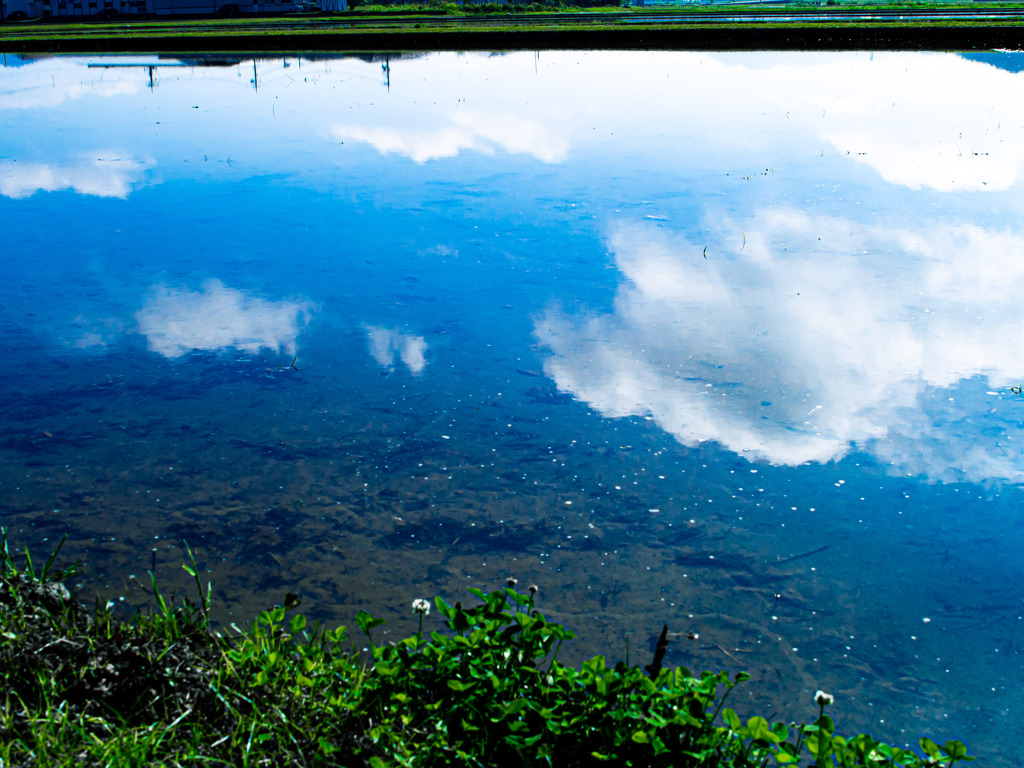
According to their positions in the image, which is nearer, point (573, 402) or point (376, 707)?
point (376, 707)

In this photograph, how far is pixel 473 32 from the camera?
99.3 ft

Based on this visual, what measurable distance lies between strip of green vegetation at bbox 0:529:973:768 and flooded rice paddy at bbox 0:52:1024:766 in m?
0.60

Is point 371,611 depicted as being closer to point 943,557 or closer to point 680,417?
point 680,417

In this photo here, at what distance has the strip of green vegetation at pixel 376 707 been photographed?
210 centimetres

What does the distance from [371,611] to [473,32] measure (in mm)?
30339

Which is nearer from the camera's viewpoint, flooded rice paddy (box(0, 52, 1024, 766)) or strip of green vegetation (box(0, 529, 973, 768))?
strip of green vegetation (box(0, 529, 973, 768))

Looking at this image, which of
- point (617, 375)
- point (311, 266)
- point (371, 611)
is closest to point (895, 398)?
point (617, 375)

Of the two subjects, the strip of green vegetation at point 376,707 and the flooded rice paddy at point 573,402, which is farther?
the flooded rice paddy at point 573,402

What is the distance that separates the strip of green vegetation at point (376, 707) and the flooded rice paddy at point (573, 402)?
0.60m

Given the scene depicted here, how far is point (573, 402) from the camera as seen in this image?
180 inches

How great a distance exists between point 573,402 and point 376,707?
247 centimetres

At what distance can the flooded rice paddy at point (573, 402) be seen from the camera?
3152mm

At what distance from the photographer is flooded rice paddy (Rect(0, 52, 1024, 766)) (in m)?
3.15

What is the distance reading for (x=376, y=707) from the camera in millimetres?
2330
